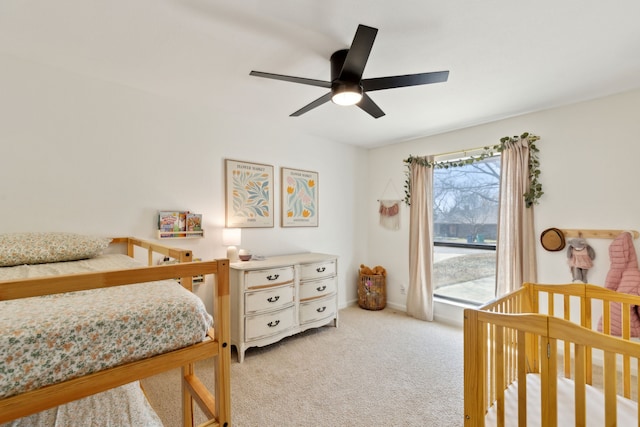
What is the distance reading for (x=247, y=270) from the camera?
2.52 m

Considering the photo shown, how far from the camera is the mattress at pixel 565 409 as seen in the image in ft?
3.82

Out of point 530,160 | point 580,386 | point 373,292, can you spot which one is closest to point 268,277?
point 373,292

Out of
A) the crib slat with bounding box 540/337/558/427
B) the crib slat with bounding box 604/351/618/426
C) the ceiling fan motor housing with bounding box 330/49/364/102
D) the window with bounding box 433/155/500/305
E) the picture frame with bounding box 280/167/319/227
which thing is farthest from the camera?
the picture frame with bounding box 280/167/319/227

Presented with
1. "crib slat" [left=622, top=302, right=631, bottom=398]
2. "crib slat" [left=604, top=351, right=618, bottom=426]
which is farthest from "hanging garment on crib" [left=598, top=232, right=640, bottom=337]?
"crib slat" [left=604, top=351, right=618, bottom=426]

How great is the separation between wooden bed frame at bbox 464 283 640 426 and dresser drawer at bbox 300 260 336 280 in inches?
72.6

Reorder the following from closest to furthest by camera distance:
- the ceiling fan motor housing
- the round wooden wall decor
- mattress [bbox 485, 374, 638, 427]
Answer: mattress [bbox 485, 374, 638, 427] → the ceiling fan motor housing → the round wooden wall decor

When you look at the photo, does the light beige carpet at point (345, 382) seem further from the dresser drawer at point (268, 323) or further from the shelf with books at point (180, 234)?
the shelf with books at point (180, 234)

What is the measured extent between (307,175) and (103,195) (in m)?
2.12

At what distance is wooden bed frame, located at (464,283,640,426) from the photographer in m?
0.97

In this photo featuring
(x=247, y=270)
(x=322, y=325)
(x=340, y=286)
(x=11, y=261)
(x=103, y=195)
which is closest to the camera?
(x=11, y=261)

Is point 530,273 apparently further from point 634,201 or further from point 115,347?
point 115,347

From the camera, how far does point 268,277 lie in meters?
2.66

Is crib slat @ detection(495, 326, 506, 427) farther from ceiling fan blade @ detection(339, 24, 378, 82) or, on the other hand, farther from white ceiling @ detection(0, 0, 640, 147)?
white ceiling @ detection(0, 0, 640, 147)

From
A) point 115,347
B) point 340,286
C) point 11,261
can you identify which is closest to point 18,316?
point 115,347
